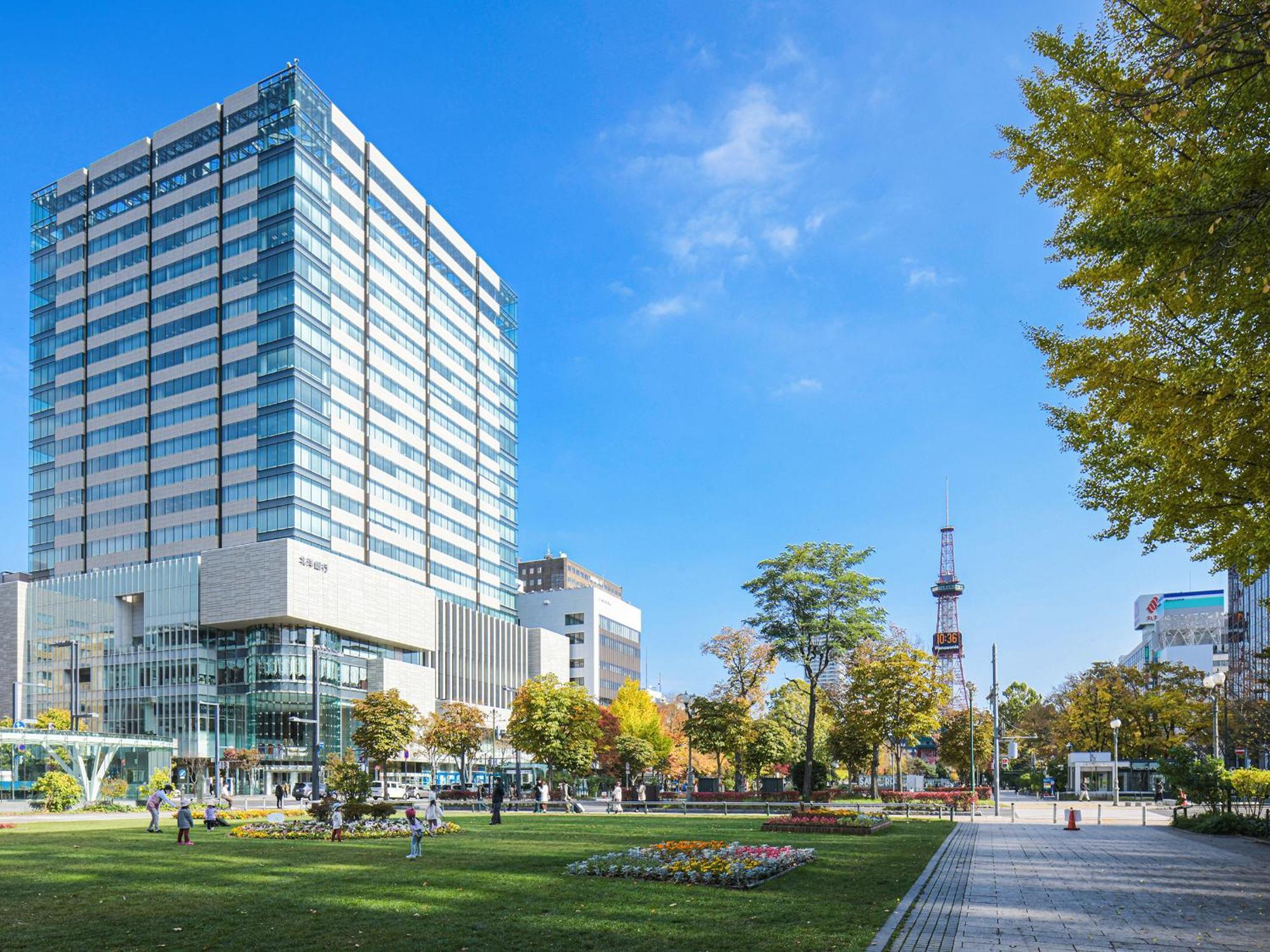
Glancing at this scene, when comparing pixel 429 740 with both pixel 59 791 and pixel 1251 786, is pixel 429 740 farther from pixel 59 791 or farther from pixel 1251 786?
pixel 1251 786

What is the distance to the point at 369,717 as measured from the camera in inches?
2908

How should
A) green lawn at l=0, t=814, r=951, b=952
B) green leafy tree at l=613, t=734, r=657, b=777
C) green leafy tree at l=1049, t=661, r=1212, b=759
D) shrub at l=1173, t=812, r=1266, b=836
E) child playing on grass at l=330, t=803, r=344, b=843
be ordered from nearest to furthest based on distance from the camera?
green lawn at l=0, t=814, r=951, b=952, child playing on grass at l=330, t=803, r=344, b=843, shrub at l=1173, t=812, r=1266, b=836, green leafy tree at l=613, t=734, r=657, b=777, green leafy tree at l=1049, t=661, r=1212, b=759

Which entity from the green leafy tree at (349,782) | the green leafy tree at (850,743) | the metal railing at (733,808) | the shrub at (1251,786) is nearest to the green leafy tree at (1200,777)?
the shrub at (1251,786)

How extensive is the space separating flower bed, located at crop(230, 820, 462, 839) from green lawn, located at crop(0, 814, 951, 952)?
2309 mm

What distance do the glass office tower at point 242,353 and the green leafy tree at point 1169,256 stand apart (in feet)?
259

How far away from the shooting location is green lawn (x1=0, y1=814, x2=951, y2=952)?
13555 mm

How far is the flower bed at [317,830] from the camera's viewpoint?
103ft

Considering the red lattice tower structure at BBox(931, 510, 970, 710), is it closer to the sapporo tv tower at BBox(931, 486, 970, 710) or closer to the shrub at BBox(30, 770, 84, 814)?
the sapporo tv tower at BBox(931, 486, 970, 710)

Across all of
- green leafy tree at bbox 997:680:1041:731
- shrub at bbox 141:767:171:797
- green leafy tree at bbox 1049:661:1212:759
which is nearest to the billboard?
green leafy tree at bbox 997:680:1041:731

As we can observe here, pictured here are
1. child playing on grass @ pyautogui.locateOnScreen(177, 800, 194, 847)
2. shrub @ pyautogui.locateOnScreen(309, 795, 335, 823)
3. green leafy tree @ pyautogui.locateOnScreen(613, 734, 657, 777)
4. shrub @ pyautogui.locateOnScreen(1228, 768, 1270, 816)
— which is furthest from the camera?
green leafy tree @ pyautogui.locateOnScreen(613, 734, 657, 777)

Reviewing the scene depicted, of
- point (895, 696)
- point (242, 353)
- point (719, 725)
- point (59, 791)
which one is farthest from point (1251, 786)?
point (242, 353)

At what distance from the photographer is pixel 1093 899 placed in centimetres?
1777

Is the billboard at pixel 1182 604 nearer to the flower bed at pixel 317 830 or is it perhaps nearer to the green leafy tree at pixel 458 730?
the green leafy tree at pixel 458 730

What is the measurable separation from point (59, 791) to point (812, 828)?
44129 mm
